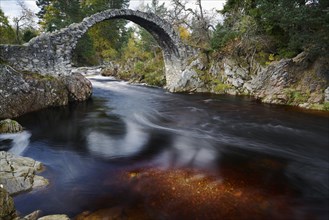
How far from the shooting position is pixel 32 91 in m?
12.0

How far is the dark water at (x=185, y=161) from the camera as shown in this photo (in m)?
4.55

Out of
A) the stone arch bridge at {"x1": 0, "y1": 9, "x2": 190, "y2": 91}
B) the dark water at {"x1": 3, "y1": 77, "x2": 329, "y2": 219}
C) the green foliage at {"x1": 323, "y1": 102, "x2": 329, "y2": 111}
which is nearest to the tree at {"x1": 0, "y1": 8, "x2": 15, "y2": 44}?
the stone arch bridge at {"x1": 0, "y1": 9, "x2": 190, "y2": 91}

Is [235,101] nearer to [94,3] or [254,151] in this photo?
[254,151]

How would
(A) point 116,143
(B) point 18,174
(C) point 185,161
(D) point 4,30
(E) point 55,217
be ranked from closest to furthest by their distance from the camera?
(E) point 55,217, (B) point 18,174, (C) point 185,161, (A) point 116,143, (D) point 4,30

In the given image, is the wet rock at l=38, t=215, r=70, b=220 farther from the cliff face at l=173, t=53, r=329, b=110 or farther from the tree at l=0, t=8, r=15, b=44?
the tree at l=0, t=8, r=15, b=44

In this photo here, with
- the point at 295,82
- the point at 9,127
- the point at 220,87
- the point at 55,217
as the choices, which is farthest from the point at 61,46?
the point at 295,82

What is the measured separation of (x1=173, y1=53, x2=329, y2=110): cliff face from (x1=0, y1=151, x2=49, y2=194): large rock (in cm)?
1118

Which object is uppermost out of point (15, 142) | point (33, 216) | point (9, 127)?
point (9, 127)

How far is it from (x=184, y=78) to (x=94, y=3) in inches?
998

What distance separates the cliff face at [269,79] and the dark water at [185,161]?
43.8 inches

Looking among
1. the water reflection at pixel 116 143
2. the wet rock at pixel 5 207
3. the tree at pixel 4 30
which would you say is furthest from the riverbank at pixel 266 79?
the tree at pixel 4 30

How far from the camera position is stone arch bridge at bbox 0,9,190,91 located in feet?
40.9

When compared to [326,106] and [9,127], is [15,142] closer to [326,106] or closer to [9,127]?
[9,127]

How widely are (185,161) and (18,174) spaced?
3756 mm
